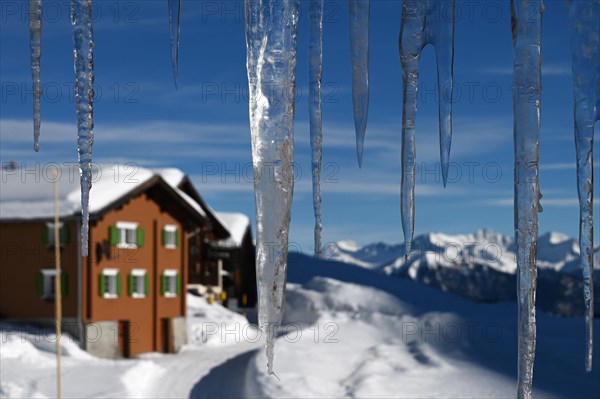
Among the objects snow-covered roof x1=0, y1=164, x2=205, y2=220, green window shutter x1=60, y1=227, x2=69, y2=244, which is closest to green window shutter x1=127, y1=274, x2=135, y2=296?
green window shutter x1=60, y1=227, x2=69, y2=244

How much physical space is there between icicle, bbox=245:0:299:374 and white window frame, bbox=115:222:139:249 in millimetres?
25862

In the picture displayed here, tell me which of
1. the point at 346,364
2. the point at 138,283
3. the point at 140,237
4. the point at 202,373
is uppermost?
the point at 140,237

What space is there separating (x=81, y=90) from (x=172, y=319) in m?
28.1

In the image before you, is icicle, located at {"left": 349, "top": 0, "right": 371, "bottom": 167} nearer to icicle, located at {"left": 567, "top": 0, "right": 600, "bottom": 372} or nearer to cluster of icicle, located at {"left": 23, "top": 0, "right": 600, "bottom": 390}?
cluster of icicle, located at {"left": 23, "top": 0, "right": 600, "bottom": 390}

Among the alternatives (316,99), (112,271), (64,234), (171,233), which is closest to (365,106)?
(316,99)

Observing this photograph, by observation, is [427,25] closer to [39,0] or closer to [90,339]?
[39,0]

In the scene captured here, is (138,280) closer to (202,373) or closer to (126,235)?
(126,235)

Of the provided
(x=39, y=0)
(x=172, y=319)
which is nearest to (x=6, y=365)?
(x=172, y=319)

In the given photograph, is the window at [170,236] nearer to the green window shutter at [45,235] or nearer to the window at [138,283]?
the window at [138,283]

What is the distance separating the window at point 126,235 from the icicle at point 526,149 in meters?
25.7

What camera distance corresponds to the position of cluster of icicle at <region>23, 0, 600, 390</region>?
3477 mm

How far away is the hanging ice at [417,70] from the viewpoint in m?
4.05

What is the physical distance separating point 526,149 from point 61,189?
26.3m

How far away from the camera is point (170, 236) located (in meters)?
31.7
